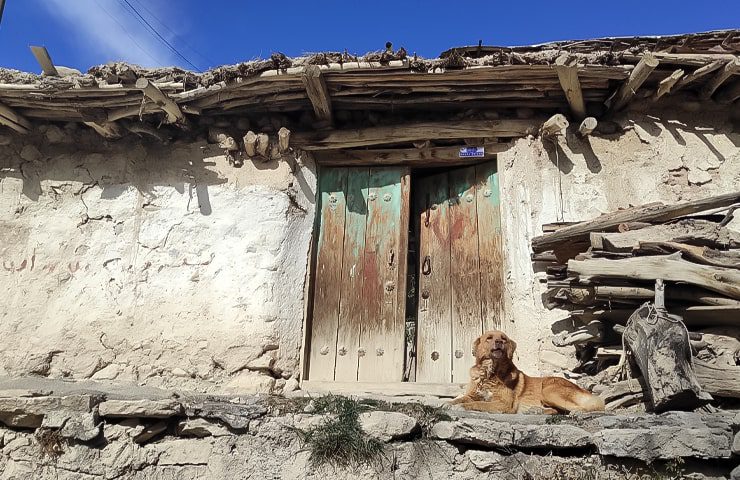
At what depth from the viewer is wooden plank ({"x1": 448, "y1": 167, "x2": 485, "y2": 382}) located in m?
5.43

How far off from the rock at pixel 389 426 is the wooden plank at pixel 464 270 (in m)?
1.71

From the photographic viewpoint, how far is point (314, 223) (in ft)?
19.4

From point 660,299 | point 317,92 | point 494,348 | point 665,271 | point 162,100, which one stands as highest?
point 317,92

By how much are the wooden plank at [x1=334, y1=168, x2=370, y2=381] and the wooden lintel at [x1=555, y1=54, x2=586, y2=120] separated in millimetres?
1954

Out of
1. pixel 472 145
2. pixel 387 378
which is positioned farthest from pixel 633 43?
pixel 387 378

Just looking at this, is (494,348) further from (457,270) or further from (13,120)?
(13,120)

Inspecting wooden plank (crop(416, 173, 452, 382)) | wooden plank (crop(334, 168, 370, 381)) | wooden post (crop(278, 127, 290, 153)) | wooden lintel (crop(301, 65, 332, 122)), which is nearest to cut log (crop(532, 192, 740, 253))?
wooden plank (crop(416, 173, 452, 382))

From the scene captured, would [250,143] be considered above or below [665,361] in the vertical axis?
above

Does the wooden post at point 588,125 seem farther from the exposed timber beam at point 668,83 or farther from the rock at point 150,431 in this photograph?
the rock at point 150,431

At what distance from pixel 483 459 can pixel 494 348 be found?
107 centimetres

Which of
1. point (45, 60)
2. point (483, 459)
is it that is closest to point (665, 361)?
point (483, 459)

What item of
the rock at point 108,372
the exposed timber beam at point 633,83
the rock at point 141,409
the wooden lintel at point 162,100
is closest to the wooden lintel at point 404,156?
the exposed timber beam at point 633,83

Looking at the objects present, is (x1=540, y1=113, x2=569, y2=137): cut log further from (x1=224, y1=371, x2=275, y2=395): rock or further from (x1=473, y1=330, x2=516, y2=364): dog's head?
(x1=224, y1=371, x2=275, y2=395): rock

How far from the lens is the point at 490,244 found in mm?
5613
